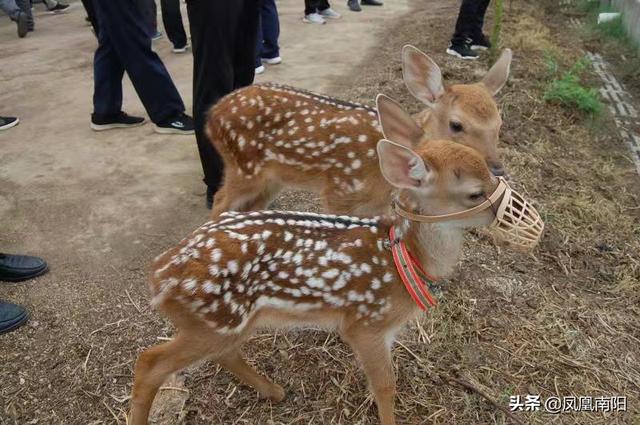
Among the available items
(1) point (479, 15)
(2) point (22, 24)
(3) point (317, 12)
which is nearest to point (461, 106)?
(1) point (479, 15)

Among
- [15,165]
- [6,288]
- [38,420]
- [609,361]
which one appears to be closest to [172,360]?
[38,420]

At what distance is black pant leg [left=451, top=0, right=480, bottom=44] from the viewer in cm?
638

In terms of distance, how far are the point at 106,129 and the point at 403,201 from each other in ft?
12.1

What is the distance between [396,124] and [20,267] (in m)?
2.34

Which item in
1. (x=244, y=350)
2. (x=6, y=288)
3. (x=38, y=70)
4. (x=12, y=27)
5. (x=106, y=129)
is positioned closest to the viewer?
(x=244, y=350)

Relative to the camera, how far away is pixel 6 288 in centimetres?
293

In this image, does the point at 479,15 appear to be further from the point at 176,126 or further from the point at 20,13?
the point at 20,13

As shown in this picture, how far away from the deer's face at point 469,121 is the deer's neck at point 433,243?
26.7 inches

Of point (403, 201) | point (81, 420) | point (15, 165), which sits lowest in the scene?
point (81, 420)

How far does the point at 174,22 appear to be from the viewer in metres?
6.66

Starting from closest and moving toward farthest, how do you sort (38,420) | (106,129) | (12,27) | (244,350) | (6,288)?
(38,420) < (244,350) < (6,288) < (106,129) < (12,27)

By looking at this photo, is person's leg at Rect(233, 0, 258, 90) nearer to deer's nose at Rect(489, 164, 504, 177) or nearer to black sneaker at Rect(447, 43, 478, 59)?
deer's nose at Rect(489, 164, 504, 177)

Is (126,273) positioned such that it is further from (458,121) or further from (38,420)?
(458,121)

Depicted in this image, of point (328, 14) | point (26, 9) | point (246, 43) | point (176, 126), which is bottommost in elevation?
point (176, 126)
